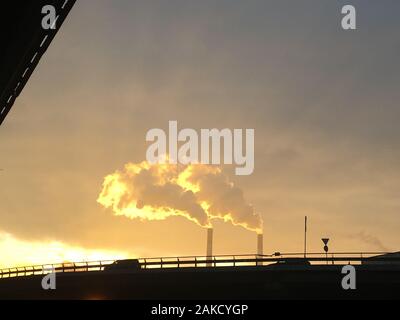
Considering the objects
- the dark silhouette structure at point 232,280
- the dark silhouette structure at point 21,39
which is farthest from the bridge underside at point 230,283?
the dark silhouette structure at point 21,39

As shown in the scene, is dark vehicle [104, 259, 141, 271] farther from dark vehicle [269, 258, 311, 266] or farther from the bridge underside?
dark vehicle [269, 258, 311, 266]

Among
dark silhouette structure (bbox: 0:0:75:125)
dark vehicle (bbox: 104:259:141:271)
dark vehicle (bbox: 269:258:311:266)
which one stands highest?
dark silhouette structure (bbox: 0:0:75:125)

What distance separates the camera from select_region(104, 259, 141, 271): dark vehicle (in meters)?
42.8

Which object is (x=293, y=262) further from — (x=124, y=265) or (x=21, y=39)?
(x=21, y=39)

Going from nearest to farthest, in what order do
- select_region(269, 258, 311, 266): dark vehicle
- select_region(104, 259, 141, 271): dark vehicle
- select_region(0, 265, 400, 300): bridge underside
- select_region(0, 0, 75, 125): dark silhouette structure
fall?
select_region(0, 0, 75, 125): dark silhouette structure → select_region(0, 265, 400, 300): bridge underside → select_region(269, 258, 311, 266): dark vehicle → select_region(104, 259, 141, 271): dark vehicle

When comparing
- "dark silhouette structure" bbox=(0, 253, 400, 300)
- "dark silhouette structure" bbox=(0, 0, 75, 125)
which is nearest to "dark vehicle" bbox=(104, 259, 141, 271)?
"dark silhouette structure" bbox=(0, 253, 400, 300)

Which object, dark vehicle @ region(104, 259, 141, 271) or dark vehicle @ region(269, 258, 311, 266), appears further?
dark vehicle @ region(104, 259, 141, 271)

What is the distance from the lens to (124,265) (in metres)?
42.8

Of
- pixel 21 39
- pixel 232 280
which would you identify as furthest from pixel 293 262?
pixel 21 39

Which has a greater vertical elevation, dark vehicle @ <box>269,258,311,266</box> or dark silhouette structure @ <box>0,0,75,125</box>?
dark silhouette structure @ <box>0,0,75,125</box>

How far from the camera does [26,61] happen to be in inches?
709
